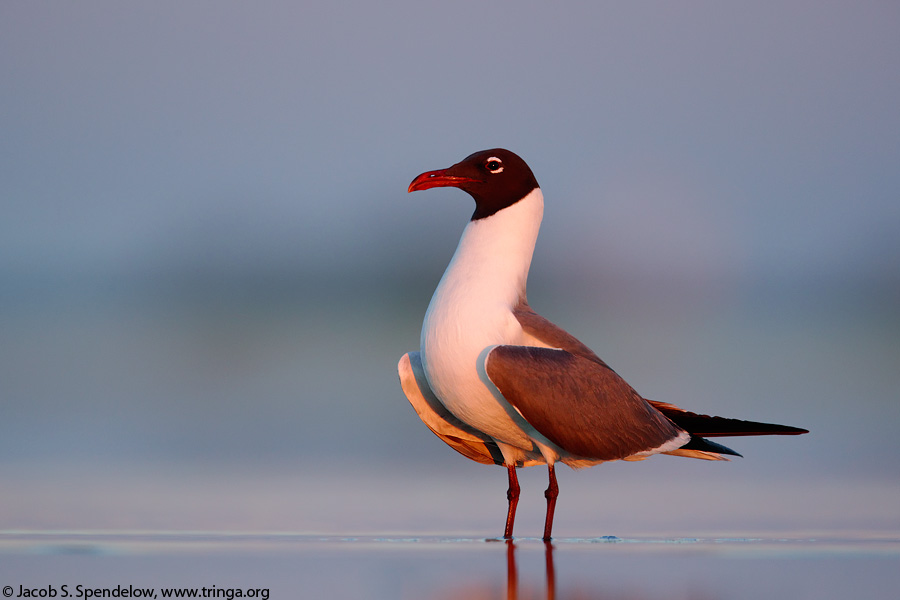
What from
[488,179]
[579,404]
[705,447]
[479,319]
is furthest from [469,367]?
[705,447]

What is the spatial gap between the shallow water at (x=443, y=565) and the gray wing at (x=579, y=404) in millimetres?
640

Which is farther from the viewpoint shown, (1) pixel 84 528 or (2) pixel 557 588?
(1) pixel 84 528

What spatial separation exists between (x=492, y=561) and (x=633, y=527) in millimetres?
1854

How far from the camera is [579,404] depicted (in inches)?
274

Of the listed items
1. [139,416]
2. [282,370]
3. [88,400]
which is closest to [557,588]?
[139,416]

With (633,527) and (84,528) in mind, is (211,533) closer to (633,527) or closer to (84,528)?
(84,528)

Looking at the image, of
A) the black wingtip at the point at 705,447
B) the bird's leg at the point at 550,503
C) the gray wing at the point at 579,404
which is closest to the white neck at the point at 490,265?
the gray wing at the point at 579,404

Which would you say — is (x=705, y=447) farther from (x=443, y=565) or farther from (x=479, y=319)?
(x=443, y=565)

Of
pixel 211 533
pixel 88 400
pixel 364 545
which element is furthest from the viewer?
pixel 88 400

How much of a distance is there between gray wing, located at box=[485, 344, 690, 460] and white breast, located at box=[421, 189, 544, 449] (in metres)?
0.22

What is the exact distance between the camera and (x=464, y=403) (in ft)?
23.0

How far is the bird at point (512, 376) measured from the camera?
6.85m

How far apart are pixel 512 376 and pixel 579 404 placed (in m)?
0.53

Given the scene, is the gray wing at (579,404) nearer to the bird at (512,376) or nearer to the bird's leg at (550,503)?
the bird at (512,376)
